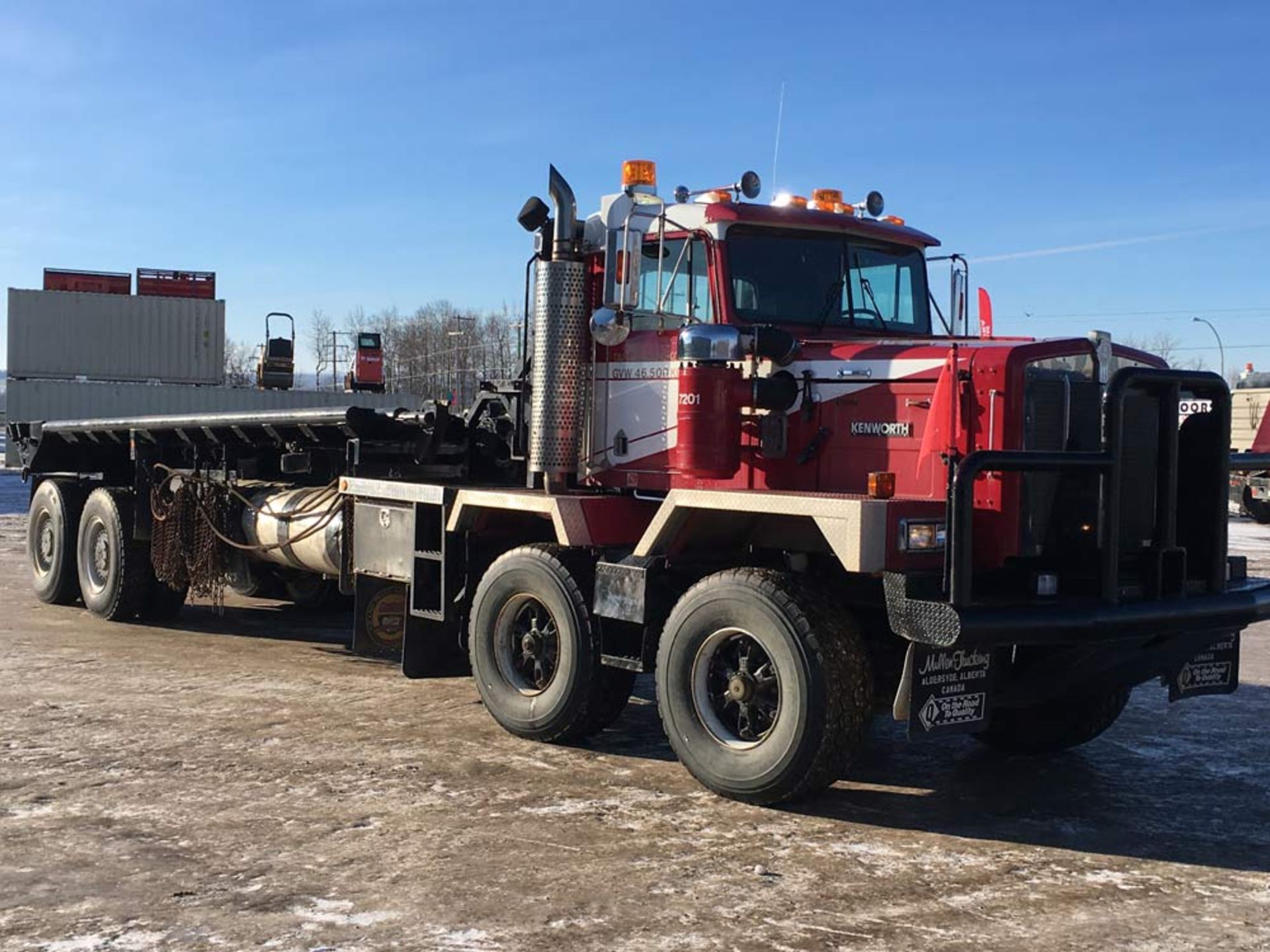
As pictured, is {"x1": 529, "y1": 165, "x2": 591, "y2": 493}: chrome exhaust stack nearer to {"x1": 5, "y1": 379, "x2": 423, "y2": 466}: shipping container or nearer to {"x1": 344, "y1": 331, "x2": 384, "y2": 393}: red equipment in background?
{"x1": 344, "y1": 331, "x2": 384, "y2": 393}: red equipment in background

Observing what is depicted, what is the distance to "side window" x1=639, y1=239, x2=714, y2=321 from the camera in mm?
7141

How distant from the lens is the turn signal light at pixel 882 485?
5.94 metres

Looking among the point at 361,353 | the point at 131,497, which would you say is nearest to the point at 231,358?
the point at 361,353

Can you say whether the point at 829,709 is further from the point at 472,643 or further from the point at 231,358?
the point at 231,358

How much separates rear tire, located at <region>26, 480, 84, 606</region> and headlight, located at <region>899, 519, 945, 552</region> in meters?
9.06

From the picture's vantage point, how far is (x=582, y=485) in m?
7.61

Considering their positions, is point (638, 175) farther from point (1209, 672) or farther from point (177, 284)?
point (177, 284)

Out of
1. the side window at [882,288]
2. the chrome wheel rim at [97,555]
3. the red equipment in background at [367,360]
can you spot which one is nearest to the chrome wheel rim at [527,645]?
the side window at [882,288]

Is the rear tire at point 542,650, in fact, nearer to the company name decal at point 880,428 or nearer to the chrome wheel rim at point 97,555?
the company name decal at point 880,428

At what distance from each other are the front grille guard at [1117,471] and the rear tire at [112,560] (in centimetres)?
790

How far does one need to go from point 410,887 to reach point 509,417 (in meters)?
4.36

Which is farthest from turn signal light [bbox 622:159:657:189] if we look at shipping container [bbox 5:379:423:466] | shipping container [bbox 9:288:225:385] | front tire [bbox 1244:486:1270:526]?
shipping container [bbox 9:288:225:385]

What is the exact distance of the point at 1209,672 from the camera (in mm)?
6664

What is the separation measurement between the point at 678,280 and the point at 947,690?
2.63 meters
